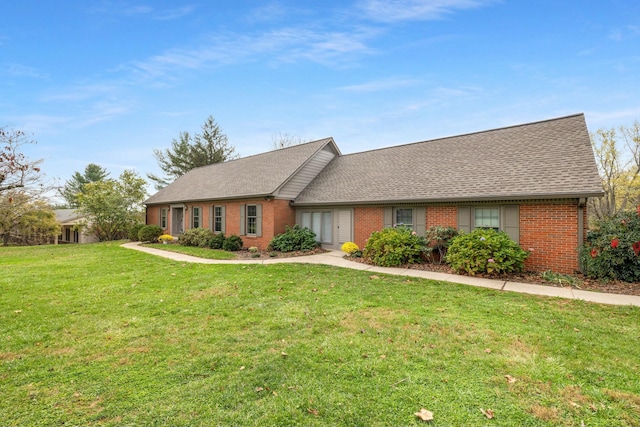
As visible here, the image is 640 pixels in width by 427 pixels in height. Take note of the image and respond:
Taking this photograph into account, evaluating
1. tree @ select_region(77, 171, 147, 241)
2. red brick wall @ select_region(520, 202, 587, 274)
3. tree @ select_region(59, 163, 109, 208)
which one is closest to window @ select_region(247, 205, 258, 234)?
red brick wall @ select_region(520, 202, 587, 274)

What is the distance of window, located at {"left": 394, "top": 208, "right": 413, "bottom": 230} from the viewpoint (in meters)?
11.4

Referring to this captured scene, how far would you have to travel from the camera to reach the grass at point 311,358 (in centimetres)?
251

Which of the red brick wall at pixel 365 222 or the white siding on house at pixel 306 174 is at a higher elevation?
the white siding on house at pixel 306 174

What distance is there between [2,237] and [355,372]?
123 ft

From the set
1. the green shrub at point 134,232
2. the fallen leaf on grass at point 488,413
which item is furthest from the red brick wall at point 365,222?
the green shrub at point 134,232

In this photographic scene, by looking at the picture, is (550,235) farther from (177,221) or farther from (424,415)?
(177,221)

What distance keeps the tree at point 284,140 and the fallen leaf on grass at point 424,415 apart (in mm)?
33039

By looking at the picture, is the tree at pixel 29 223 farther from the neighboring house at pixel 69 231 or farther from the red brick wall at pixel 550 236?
the red brick wall at pixel 550 236

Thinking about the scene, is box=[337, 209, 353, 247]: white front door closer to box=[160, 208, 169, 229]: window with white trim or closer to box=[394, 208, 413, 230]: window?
box=[394, 208, 413, 230]: window

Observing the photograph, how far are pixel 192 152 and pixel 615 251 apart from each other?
3557 cm

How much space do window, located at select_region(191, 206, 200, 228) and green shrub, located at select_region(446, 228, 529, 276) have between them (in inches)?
597

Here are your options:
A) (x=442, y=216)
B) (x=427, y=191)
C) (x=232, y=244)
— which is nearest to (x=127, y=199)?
(x=232, y=244)

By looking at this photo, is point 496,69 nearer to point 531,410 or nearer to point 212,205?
point 531,410

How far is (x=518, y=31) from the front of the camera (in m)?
10.2
